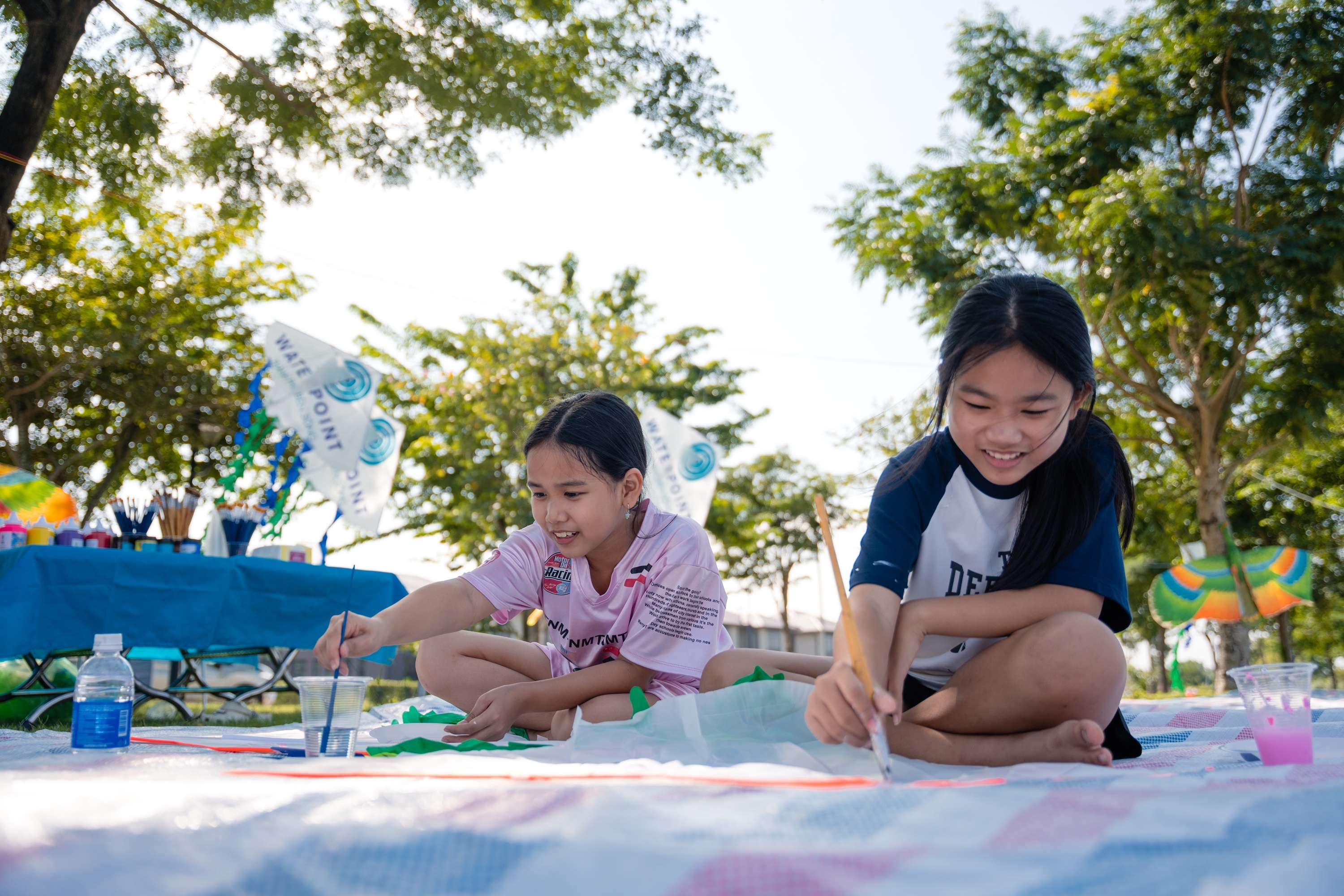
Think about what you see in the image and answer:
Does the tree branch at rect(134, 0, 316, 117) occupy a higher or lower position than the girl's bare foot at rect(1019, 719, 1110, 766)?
higher

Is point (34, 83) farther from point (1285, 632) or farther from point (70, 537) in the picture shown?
point (1285, 632)

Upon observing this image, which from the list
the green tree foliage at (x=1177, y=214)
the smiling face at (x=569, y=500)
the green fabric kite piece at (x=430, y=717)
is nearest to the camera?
the smiling face at (x=569, y=500)

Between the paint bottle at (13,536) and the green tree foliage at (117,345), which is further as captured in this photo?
the green tree foliage at (117,345)

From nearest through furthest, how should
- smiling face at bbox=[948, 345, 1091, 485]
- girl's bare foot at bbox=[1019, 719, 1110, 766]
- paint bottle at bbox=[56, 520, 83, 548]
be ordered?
girl's bare foot at bbox=[1019, 719, 1110, 766]
smiling face at bbox=[948, 345, 1091, 485]
paint bottle at bbox=[56, 520, 83, 548]

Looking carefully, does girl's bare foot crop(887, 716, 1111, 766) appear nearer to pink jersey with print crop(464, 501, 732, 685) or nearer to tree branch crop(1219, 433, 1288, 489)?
pink jersey with print crop(464, 501, 732, 685)

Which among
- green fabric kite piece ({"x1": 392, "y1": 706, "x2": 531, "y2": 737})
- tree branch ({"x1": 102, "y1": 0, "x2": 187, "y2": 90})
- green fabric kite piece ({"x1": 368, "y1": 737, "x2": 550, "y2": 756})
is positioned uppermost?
tree branch ({"x1": 102, "y1": 0, "x2": 187, "y2": 90})

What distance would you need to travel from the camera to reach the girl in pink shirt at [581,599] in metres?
2.21

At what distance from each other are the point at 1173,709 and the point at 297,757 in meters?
2.90

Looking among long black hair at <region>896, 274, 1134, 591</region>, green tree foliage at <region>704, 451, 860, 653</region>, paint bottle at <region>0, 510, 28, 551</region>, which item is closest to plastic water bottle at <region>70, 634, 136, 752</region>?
long black hair at <region>896, 274, 1134, 591</region>

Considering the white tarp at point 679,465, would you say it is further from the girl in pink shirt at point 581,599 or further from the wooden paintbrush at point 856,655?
the wooden paintbrush at point 856,655

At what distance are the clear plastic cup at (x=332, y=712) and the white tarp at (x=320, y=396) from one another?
452cm

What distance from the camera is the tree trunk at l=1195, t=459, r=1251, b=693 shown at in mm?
9469

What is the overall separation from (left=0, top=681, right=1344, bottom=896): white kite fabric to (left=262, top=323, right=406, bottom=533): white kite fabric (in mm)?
5166

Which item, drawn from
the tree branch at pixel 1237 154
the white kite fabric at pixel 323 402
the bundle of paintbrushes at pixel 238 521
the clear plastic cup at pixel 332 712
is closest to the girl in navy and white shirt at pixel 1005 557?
the clear plastic cup at pixel 332 712
